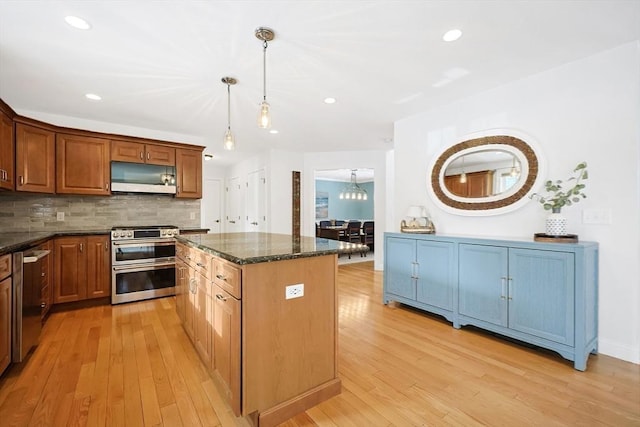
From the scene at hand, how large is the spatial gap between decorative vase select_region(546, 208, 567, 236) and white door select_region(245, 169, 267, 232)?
15.1 feet

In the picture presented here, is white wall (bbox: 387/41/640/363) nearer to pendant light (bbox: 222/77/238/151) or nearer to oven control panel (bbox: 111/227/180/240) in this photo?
pendant light (bbox: 222/77/238/151)

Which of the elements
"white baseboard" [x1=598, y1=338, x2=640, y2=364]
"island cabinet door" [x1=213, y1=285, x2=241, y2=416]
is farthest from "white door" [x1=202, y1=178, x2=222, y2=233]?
"white baseboard" [x1=598, y1=338, x2=640, y2=364]

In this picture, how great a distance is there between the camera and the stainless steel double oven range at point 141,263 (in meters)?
3.59

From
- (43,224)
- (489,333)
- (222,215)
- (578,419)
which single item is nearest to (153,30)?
(43,224)

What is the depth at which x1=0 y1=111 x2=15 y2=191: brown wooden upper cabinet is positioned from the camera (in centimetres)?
284

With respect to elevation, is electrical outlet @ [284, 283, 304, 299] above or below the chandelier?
below

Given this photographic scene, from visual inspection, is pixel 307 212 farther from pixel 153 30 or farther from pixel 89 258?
pixel 153 30

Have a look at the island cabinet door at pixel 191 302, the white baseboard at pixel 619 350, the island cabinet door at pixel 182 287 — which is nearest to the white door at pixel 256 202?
the island cabinet door at pixel 182 287

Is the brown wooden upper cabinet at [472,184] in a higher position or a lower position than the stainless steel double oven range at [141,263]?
higher

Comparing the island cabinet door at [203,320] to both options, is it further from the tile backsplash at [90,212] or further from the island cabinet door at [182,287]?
the tile backsplash at [90,212]

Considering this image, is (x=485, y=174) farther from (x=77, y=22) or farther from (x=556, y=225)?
(x=77, y=22)

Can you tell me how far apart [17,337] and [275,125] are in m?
3.43

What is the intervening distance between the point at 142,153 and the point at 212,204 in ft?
12.6

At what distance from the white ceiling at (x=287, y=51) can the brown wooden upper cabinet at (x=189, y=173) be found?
0.87 m
